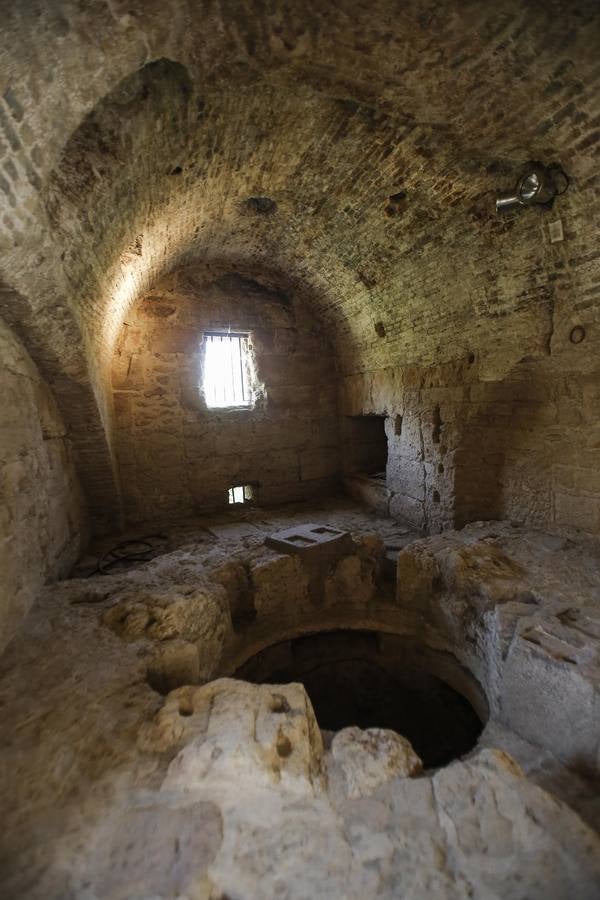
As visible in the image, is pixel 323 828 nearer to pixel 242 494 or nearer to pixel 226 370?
pixel 242 494

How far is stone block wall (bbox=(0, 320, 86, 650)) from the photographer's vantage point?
9.66ft

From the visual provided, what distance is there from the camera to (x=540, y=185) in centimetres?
310

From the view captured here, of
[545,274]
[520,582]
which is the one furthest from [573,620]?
[545,274]

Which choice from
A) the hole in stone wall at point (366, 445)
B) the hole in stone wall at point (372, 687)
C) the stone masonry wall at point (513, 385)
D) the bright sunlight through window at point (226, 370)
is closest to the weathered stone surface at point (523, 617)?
the stone masonry wall at point (513, 385)

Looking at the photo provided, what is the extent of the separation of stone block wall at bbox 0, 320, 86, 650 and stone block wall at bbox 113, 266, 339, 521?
160 centimetres

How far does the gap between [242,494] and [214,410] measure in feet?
5.08

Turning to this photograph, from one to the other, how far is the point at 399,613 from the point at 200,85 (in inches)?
190

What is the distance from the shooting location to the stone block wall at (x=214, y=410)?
19.5 ft

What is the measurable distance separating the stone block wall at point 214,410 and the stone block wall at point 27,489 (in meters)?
1.60

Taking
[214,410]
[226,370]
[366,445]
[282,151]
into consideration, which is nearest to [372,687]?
[366,445]

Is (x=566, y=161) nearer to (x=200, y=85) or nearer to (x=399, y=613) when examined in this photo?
(x=200, y=85)

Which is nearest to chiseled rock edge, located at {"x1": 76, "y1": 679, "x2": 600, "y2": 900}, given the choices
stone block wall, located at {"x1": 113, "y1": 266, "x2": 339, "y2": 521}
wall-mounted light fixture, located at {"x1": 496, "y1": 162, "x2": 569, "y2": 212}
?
wall-mounted light fixture, located at {"x1": 496, "y1": 162, "x2": 569, "y2": 212}

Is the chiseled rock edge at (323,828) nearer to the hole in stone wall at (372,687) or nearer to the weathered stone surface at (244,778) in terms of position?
the weathered stone surface at (244,778)

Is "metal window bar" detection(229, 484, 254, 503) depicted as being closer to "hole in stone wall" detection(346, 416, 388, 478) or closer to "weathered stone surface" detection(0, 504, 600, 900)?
"hole in stone wall" detection(346, 416, 388, 478)
